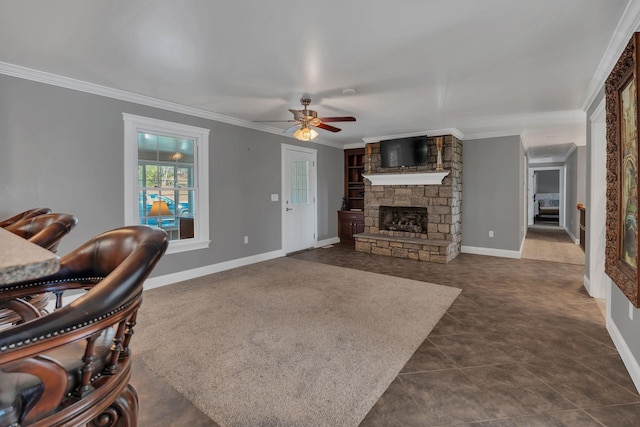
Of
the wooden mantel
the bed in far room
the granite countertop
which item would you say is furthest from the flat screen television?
the bed in far room

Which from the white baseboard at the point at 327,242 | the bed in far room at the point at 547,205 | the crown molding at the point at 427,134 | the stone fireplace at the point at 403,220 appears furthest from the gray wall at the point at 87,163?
the bed in far room at the point at 547,205

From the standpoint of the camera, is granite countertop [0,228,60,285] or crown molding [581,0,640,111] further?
crown molding [581,0,640,111]

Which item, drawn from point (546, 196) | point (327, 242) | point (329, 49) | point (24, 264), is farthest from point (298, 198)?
point (546, 196)

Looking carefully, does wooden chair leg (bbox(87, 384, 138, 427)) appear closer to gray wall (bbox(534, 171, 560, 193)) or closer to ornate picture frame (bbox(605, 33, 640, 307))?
ornate picture frame (bbox(605, 33, 640, 307))

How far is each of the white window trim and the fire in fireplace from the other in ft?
11.4

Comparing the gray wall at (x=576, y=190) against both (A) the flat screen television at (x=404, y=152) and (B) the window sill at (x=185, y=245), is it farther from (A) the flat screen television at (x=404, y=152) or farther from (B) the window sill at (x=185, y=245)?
(B) the window sill at (x=185, y=245)

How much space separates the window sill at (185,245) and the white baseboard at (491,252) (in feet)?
15.7

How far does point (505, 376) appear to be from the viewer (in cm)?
203

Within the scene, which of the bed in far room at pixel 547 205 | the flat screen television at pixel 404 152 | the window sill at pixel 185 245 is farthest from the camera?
the bed in far room at pixel 547 205

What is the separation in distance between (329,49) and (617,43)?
88.6 inches

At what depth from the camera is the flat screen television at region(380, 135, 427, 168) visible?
18.9ft

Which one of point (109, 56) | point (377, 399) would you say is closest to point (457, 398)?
point (377, 399)

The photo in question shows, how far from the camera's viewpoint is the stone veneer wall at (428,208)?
18.3 ft

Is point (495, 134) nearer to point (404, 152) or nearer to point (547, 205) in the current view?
point (404, 152)
